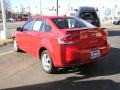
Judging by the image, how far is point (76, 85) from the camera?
24.8ft

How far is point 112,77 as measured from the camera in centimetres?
813

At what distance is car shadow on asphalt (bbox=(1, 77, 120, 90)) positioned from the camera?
7.27 metres

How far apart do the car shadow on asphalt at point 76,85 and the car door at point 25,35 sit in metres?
3.14

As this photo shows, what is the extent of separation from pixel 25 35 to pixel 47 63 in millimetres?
2152

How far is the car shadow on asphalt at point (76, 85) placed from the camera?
23.9 ft

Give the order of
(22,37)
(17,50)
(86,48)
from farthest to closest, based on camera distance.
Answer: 1. (17,50)
2. (22,37)
3. (86,48)

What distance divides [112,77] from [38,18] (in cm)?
340

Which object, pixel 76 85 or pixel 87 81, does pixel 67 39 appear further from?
pixel 76 85

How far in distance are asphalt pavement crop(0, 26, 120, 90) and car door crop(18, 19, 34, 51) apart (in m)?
0.63

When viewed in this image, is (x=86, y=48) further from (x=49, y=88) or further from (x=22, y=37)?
(x=22, y=37)

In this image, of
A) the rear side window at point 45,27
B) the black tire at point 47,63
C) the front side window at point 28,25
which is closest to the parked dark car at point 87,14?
the front side window at point 28,25

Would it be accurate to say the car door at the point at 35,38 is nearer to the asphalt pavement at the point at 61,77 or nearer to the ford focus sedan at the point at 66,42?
the ford focus sedan at the point at 66,42

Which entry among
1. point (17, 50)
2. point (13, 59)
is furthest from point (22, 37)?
point (17, 50)

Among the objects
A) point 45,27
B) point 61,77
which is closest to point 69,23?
point 45,27
